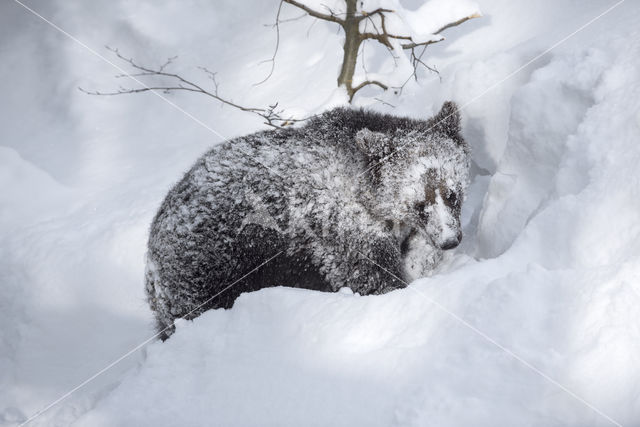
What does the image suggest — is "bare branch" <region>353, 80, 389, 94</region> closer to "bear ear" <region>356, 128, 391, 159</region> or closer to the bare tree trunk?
the bare tree trunk

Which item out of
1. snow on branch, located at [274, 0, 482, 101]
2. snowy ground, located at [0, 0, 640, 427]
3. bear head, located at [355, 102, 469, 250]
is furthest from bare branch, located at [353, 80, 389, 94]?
→ bear head, located at [355, 102, 469, 250]

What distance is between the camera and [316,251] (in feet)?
7.53

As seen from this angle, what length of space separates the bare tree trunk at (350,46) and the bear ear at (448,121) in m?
1.65

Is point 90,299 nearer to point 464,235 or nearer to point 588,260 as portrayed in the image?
point 464,235

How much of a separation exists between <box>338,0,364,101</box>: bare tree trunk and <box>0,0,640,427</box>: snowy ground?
0.82 ft

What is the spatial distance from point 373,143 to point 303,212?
52 cm

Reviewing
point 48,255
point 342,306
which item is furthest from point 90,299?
point 342,306

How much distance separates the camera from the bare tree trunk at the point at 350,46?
380 centimetres

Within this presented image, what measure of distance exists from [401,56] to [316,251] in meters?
→ 2.31

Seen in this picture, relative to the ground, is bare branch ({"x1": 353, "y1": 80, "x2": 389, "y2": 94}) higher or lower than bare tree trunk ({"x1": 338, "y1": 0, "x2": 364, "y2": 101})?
lower

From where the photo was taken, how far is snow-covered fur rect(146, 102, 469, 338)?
7.21ft

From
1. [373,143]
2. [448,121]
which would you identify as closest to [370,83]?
[448,121]

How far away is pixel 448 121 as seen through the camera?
8.30 ft

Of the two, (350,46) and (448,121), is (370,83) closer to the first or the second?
(350,46)
